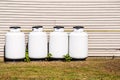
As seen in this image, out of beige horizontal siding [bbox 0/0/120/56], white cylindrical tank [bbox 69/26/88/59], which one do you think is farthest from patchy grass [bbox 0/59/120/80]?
beige horizontal siding [bbox 0/0/120/56]

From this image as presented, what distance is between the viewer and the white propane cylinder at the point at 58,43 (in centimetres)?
1366

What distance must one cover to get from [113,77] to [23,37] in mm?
3613

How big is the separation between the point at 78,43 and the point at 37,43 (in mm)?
1329

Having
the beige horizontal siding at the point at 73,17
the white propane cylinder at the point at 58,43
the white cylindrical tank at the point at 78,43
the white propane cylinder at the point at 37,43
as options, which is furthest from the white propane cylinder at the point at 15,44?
the white cylindrical tank at the point at 78,43

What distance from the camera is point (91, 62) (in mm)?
13742

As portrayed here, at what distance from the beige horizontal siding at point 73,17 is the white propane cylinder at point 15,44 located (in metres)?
0.59

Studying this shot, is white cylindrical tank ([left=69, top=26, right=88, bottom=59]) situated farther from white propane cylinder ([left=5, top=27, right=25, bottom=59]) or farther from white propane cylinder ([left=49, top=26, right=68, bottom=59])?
white propane cylinder ([left=5, top=27, right=25, bottom=59])

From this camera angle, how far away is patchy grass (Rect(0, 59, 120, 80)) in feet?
37.1

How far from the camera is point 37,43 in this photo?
44.7ft

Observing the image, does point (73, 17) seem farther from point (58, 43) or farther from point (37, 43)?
point (37, 43)

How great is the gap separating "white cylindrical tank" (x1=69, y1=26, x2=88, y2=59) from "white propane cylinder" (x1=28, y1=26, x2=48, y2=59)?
88 centimetres

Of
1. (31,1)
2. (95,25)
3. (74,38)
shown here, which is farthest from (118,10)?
(31,1)

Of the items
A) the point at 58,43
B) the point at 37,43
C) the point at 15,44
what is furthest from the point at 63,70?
the point at 15,44

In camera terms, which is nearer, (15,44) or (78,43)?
(15,44)
